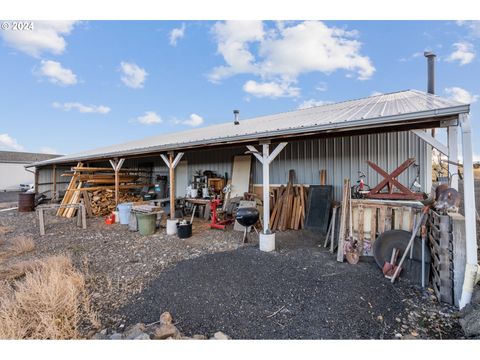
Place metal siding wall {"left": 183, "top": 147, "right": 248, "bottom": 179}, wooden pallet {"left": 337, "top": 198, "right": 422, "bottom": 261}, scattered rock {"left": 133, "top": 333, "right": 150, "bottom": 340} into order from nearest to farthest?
scattered rock {"left": 133, "top": 333, "right": 150, "bottom": 340}, wooden pallet {"left": 337, "top": 198, "right": 422, "bottom": 261}, metal siding wall {"left": 183, "top": 147, "right": 248, "bottom": 179}

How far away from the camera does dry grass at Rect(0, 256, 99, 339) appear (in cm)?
217

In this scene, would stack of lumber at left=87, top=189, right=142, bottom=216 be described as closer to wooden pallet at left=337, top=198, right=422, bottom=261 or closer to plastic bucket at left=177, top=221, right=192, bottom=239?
plastic bucket at left=177, top=221, right=192, bottom=239

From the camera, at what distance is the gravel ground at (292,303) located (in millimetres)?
2268

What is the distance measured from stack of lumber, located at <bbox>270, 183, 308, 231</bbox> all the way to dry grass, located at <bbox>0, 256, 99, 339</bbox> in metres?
4.35

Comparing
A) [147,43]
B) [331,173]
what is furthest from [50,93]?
[331,173]

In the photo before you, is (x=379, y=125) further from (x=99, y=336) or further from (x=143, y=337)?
(x=99, y=336)

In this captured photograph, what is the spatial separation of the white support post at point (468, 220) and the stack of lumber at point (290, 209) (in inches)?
138

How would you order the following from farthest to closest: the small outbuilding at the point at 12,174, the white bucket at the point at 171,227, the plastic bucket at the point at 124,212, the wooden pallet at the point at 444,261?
the small outbuilding at the point at 12,174 → the plastic bucket at the point at 124,212 → the white bucket at the point at 171,227 → the wooden pallet at the point at 444,261

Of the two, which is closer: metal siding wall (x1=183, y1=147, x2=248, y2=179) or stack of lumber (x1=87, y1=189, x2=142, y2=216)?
metal siding wall (x1=183, y1=147, x2=248, y2=179)

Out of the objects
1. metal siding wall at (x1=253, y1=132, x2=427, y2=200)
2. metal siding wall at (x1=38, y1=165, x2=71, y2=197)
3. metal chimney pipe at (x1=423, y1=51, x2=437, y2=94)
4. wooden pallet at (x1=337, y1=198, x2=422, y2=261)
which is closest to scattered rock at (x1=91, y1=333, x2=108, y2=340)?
wooden pallet at (x1=337, y1=198, x2=422, y2=261)

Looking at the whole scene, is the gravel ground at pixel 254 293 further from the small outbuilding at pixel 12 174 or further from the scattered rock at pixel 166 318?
the small outbuilding at pixel 12 174

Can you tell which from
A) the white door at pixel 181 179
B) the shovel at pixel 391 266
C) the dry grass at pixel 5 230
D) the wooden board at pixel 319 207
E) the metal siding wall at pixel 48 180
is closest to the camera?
the shovel at pixel 391 266

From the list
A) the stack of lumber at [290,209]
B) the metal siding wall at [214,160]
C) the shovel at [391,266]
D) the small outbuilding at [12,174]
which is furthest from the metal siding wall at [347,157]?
the small outbuilding at [12,174]

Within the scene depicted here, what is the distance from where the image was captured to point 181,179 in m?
9.76
